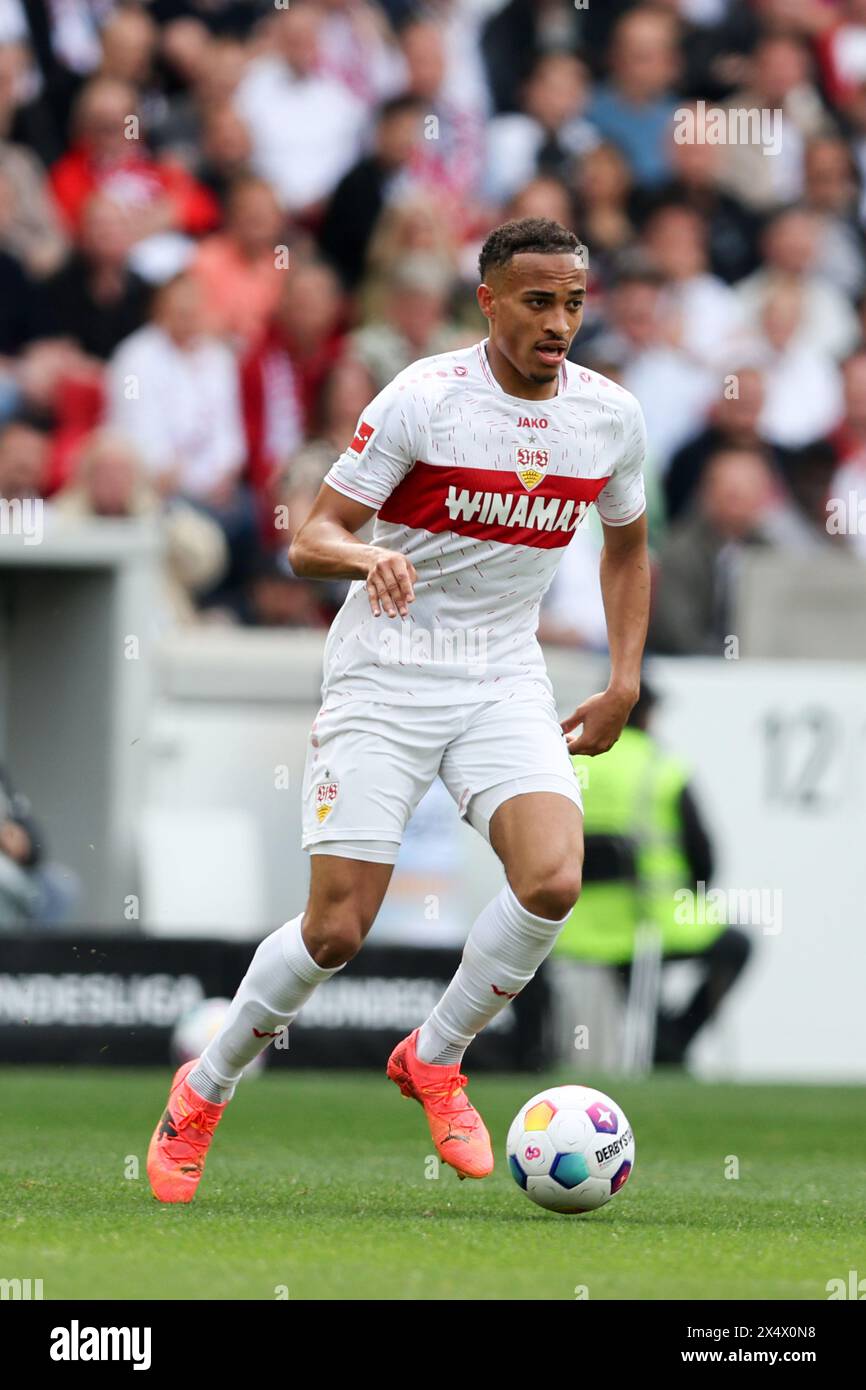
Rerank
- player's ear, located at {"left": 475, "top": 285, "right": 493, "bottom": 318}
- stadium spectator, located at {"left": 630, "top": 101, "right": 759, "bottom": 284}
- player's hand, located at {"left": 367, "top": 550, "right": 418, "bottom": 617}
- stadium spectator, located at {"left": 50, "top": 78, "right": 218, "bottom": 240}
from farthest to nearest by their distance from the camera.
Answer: stadium spectator, located at {"left": 630, "top": 101, "right": 759, "bottom": 284} → stadium spectator, located at {"left": 50, "top": 78, "right": 218, "bottom": 240} → player's ear, located at {"left": 475, "top": 285, "right": 493, "bottom": 318} → player's hand, located at {"left": 367, "top": 550, "right": 418, "bottom": 617}

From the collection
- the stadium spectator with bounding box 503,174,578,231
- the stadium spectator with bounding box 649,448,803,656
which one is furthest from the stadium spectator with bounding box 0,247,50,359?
the stadium spectator with bounding box 649,448,803,656

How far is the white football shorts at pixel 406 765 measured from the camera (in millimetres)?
6215

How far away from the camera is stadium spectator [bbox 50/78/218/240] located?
14.2 m

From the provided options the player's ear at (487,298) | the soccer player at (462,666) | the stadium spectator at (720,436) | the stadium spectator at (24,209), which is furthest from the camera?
the stadium spectator at (720,436)

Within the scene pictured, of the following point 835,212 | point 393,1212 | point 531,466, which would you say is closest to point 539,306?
point 531,466

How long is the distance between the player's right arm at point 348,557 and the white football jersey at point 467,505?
0.05 m

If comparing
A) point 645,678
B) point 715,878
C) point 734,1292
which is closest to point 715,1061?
point 715,878

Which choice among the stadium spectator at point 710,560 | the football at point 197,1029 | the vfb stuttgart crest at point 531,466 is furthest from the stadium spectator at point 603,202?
the vfb stuttgart crest at point 531,466

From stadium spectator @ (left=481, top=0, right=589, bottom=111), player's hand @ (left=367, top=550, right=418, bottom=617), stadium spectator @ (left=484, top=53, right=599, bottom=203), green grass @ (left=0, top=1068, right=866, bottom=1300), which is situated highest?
stadium spectator @ (left=481, top=0, right=589, bottom=111)

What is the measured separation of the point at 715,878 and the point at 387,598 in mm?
7058

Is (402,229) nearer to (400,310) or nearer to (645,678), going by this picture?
(400,310)

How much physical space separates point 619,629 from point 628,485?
15.1 inches
